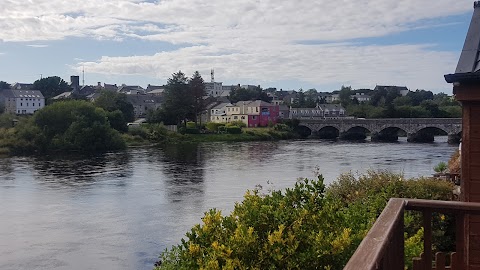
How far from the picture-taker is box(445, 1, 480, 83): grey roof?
211 inches

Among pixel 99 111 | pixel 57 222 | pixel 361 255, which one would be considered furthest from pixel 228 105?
pixel 361 255

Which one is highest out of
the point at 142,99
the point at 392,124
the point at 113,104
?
the point at 142,99

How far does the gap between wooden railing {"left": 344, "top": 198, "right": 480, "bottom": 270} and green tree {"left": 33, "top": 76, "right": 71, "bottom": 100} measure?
398 feet

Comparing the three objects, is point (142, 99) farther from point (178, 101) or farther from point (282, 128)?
point (282, 128)

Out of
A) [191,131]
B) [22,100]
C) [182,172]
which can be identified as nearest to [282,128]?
[191,131]

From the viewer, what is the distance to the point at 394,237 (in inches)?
113

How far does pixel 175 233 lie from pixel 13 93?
10158 cm

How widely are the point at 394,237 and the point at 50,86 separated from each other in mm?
124461

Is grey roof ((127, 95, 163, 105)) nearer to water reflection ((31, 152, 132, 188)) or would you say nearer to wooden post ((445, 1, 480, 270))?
water reflection ((31, 152, 132, 188))

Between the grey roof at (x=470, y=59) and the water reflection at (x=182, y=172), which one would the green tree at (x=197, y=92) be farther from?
the grey roof at (x=470, y=59)

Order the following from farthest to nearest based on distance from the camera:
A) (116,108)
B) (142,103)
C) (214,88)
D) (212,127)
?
1. (214,88)
2. (142,103)
3. (212,127)
4. (116,108)

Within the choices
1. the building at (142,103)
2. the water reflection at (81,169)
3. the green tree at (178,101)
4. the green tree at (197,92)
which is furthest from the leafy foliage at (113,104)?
the building at (142,103)

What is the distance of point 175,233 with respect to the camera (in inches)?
705

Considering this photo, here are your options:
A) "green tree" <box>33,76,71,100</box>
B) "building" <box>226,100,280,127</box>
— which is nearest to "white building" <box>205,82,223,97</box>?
"green tree" <box>33,76,71,100</box>
